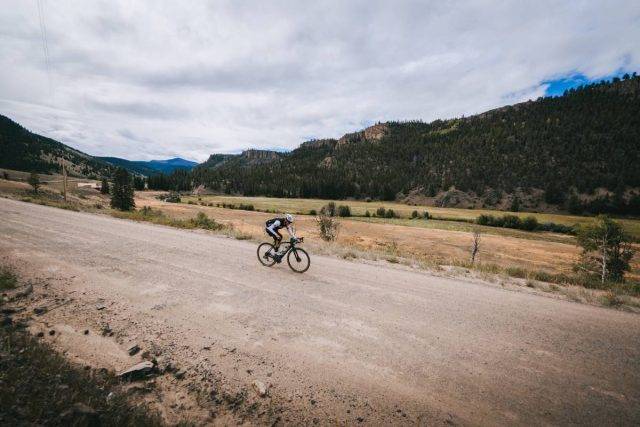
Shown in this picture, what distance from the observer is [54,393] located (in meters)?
3.15

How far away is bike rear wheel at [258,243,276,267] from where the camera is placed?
10656mm

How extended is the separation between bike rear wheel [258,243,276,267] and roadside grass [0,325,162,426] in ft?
21.8

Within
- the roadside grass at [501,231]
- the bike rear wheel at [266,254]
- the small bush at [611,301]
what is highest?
the bike rear wheel at [266,254]

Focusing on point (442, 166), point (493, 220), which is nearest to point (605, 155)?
point (442, 166)

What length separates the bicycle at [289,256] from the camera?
10.3 metres

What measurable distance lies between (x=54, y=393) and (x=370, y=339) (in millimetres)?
4674

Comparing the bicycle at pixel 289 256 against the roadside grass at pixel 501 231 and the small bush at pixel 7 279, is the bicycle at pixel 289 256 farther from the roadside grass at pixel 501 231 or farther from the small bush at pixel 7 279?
the roadside grass at pixel 501 231

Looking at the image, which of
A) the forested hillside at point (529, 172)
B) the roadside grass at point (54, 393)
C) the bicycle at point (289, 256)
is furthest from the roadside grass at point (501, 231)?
the roadside grass at point (54, 393)

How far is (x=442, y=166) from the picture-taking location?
17662cm

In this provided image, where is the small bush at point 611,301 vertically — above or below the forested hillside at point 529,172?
below

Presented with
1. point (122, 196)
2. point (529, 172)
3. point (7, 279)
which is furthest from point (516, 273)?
point (529, 172)

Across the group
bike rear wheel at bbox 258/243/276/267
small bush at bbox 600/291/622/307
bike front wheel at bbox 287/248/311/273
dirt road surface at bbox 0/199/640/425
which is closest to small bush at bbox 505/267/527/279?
dirt road surface at bbox 0/199/640/425

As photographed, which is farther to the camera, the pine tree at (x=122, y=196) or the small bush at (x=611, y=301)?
the pine tree at (x=122, y=196)

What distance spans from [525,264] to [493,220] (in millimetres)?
47026
